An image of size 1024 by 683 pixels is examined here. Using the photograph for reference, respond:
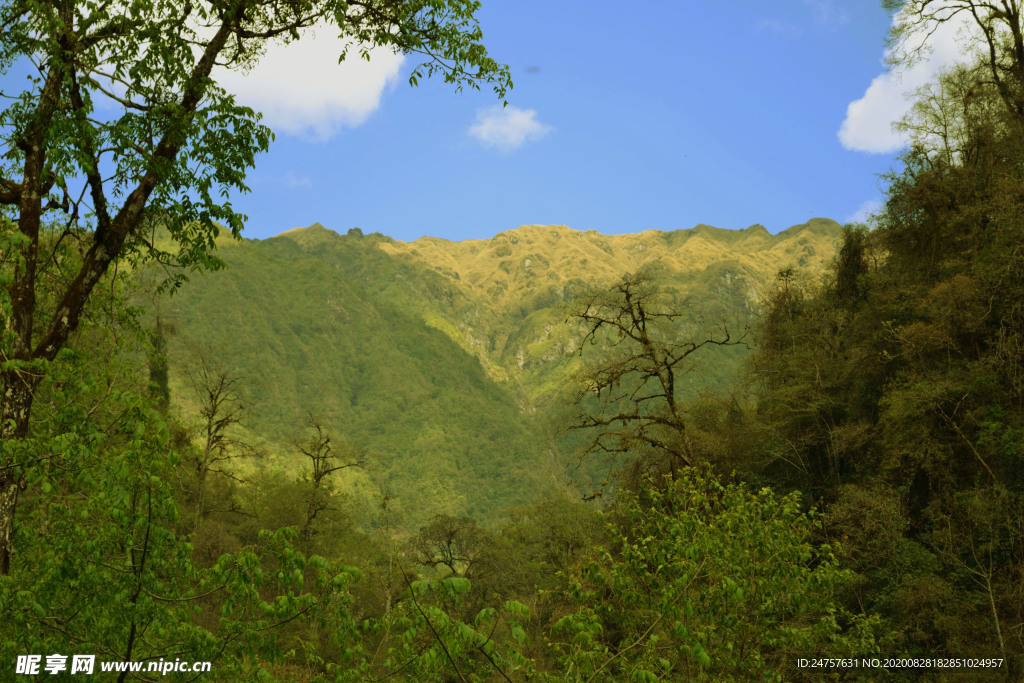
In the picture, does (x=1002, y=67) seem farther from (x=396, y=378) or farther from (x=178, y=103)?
(x=396, y=378)

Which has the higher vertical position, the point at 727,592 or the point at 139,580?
the point at 139,580

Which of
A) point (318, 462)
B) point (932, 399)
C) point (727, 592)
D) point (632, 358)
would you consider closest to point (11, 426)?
point (727, 592)

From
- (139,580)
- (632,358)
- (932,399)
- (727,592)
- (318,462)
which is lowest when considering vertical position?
(318,462)

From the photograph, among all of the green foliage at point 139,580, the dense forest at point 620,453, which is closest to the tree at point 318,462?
the dense forest at point 620,453

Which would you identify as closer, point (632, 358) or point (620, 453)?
point (632, 358)

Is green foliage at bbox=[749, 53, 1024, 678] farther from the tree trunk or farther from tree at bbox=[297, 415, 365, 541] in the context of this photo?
tree at bbox=[297, 415, 365, 541]

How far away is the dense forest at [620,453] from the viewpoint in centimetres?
564

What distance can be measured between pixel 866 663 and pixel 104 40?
590 inches

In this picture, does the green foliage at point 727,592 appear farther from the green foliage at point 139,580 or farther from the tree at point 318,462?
the tree at point 318,462

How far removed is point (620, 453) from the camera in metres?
20.7

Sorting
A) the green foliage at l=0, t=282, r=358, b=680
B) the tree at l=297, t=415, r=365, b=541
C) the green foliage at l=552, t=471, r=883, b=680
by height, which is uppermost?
the green foliage at l=0, t=282, r=358, b=680

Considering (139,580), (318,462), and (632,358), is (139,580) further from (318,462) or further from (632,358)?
(318,462)

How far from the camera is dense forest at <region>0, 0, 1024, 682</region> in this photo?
5645mm

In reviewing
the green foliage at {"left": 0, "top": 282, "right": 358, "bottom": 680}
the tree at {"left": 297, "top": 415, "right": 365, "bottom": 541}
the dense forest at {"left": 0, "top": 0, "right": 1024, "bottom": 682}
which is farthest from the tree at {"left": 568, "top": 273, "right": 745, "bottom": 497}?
the tree at {"left": 297, "top": 415, "right": 365, "bottom": 541}
